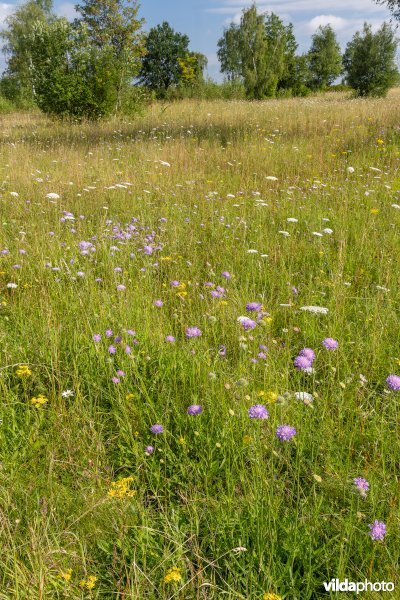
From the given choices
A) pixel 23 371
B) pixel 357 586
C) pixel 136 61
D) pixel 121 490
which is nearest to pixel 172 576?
pixel 121 490

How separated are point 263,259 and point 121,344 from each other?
1.59 metres

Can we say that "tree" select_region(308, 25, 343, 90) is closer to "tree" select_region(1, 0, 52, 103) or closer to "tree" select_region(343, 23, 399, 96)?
"tree" select_region(343, 23, 399, 96)

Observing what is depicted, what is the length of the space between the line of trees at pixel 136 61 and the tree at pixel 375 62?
0.07m

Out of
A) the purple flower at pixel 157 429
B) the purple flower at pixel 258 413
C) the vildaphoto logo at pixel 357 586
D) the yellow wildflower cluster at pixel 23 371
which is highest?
the purple flower at pixel 258 413

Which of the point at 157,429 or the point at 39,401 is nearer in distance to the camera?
the point at 157,429

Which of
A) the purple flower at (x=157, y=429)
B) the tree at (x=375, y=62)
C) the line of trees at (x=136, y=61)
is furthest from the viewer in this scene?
the tree at (x=375, y=62)

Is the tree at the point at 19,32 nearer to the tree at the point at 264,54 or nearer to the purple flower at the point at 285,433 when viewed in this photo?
the tree at the point at 264,54

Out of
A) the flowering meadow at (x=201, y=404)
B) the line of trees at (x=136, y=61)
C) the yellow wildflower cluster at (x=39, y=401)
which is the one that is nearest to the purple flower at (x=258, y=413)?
the flowering meadow at (x=201, y=404)

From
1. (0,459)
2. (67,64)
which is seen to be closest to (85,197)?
(0,459)

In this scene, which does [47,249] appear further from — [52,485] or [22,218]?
[52,485]

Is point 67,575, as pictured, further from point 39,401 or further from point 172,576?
point 39,401

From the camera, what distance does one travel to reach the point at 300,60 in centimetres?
4381

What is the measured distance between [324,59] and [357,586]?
5480 centimetres

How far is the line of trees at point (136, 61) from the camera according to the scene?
1366 centimetres
